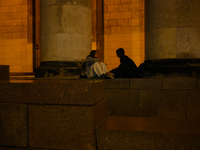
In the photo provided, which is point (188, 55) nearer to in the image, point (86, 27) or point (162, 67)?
point (162, 67)

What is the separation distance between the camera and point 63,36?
576 cm

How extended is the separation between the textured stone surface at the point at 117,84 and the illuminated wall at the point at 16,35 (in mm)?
8525

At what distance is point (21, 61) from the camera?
12.1 meters

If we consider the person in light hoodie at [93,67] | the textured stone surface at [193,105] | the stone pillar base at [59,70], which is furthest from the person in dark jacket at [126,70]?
the textured stone surface at [193,105]

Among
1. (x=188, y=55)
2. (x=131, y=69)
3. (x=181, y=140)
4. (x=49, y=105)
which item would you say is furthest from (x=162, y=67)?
(x=49, y=105)

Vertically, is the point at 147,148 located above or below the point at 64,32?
below

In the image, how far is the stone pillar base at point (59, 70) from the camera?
5.66 metres

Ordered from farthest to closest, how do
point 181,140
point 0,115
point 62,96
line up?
point 0,115 < point 62,96 < point 181,140

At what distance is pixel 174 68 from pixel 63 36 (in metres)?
3.35

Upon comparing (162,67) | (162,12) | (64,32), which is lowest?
(162,67)

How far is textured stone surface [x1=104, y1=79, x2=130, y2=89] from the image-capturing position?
4.72 m

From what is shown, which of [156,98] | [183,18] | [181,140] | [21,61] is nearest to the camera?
[181,140]

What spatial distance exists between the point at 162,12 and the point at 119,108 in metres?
2.86

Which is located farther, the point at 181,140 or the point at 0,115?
the point at 0,115
